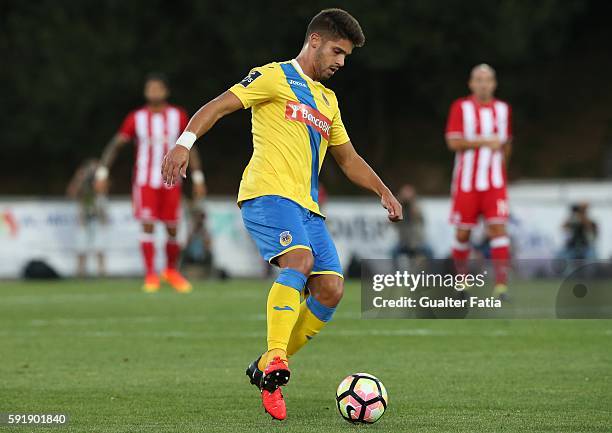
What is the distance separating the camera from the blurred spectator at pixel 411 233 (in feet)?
70.1

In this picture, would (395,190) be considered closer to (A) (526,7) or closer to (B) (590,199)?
(A) (526,7)

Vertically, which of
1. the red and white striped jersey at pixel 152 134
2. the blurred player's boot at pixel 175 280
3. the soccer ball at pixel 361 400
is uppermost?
the red and white striped jersey at pixel 152 134

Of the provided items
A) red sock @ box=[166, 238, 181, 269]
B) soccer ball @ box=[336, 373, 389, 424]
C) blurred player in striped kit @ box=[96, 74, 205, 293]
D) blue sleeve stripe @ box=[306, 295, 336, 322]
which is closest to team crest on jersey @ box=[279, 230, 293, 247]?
blue sleeve stripe @ box=[306, 295, 336, 322]

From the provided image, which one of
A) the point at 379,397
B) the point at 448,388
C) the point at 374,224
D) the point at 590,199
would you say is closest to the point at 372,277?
the point at 448,388

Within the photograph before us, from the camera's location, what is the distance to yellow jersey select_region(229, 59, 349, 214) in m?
6.80

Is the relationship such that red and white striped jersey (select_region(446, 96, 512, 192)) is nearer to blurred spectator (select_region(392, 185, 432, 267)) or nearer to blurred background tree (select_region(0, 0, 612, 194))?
blurred spectator (select_region(392, 185, 432, 267))

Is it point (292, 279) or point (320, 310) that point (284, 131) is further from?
point (320, 310)

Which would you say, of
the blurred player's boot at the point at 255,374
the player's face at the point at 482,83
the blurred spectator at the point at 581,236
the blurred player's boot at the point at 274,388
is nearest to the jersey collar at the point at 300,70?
the blurred player's boot at the point at 255,374

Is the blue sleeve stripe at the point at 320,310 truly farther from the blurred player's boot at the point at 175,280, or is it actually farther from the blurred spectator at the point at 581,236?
the blurred spectator at the point at 581,236

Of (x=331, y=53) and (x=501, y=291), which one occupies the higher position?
(x=331, y=53)

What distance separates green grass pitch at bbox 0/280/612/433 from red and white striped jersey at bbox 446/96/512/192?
2102mm

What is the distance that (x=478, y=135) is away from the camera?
46.6 ft

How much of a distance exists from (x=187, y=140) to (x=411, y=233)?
1540 centimetres

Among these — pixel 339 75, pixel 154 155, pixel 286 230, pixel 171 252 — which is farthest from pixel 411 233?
pixel 286 230
